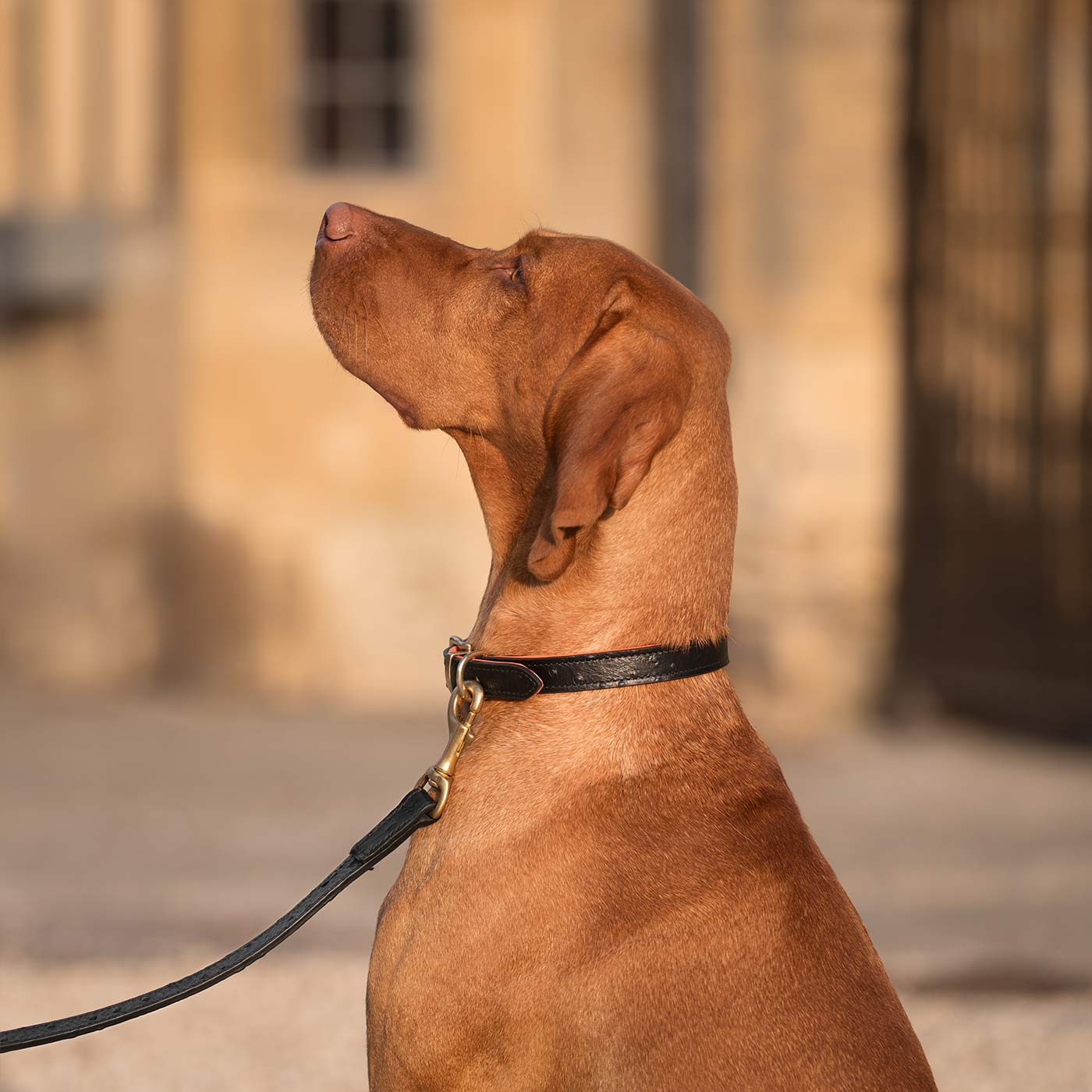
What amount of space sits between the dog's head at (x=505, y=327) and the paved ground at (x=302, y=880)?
6.40 ft

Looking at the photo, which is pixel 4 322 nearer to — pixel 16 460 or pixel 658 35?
pixel 16 460

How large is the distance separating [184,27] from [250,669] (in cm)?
376

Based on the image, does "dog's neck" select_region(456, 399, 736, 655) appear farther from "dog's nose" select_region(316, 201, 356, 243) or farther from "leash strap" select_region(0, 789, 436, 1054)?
"dog's nose" select_region(316, 201, 356, 243)

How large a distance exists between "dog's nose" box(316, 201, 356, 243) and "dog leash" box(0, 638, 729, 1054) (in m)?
0.75

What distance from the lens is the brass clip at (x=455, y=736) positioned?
8.94ft

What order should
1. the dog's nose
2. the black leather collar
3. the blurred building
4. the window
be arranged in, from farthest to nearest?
1. the window
2. the blurred building
3. the dog's nose
4. the black leather collar

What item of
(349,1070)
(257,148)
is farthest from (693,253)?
(349,1070)

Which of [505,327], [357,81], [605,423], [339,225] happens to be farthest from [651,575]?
[357,81]

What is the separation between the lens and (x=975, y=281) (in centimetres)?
867

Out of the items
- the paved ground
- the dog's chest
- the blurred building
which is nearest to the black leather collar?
the dog's chest

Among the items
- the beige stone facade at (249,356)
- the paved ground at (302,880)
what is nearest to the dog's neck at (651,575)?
the paved ground at (302,880)

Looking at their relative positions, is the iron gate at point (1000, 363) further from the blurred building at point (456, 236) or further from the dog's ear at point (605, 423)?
the dog's ear at point (605, 423)

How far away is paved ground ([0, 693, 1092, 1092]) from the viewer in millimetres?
4402

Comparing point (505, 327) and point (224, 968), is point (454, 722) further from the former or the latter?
point (505, 327)
